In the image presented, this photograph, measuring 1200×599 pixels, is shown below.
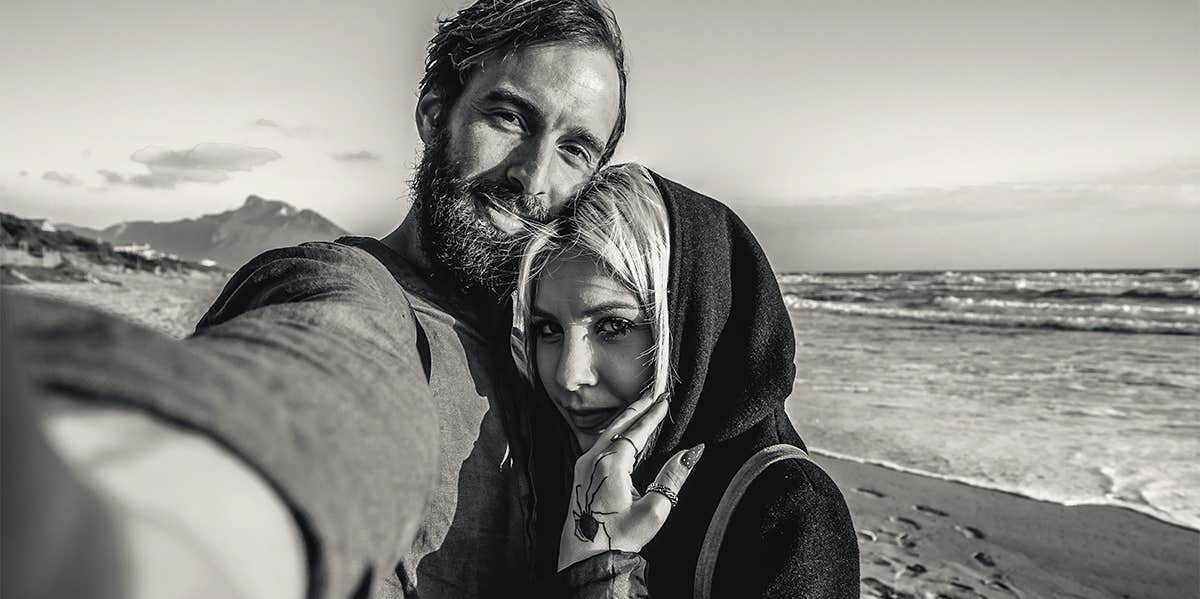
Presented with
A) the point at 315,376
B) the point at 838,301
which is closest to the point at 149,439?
the point at 315,376

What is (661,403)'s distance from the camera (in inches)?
89.0

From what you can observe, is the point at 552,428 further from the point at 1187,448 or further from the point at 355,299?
the point at 1187,448

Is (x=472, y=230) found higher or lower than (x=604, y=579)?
higher

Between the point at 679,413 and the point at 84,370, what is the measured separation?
6.07 ft

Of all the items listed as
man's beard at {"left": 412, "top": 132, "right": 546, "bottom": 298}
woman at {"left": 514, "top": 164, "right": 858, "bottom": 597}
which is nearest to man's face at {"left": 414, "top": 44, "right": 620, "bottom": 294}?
man's beard at {"left": 412, "top": 132, "right": 546, "bottom": 298}

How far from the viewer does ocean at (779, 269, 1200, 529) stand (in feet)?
20.0

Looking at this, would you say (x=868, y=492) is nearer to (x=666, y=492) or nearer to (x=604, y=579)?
(x=666, y=492)

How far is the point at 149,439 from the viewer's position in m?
0.55

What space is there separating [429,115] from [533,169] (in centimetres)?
74

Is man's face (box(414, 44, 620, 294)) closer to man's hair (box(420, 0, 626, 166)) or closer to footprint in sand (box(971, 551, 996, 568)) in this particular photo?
man's hair (box(420, 0, 626, 166))

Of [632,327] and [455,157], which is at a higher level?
[455,157]

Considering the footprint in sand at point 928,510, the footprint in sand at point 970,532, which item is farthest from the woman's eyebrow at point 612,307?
the footprint in sand at point 928,510

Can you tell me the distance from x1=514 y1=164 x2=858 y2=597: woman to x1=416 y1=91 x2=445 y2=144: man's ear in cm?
79

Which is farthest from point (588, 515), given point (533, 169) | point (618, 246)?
point (533, 169)
